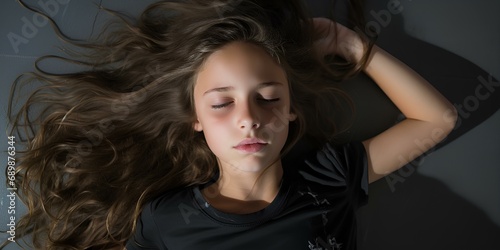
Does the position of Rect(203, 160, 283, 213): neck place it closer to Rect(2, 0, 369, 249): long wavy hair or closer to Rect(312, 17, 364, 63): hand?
Rect(2, 0, 369, 249): long wavy hair

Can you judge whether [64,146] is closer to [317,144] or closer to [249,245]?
[249,245]

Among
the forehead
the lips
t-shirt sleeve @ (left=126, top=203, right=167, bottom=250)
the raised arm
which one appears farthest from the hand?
t-shirt sleeve @ (left=126, top=203, right=167, bottom=250)

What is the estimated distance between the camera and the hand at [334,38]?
1022 mm

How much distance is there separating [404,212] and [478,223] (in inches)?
7.4

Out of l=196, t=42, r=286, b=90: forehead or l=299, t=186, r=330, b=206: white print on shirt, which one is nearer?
l=196, t=42, r=286, b=90: forehead

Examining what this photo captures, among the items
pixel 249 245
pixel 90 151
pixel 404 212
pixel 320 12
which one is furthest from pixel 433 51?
pixel 90 151

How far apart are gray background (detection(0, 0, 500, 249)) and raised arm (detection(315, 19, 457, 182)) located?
0.07 m

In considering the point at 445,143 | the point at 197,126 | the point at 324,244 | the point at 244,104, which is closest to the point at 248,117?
the point at 244,104

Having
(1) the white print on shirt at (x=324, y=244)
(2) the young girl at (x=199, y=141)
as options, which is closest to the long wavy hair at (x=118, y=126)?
(2) the young girl at (x=199, y=141)

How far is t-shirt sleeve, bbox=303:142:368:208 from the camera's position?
982 millimetres

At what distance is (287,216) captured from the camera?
942 millimetres

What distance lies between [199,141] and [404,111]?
18.7 inches

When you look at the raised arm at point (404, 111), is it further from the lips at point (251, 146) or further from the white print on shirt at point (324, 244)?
the lips at point (251, 146)

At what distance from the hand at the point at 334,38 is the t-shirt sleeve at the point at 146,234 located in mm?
516
